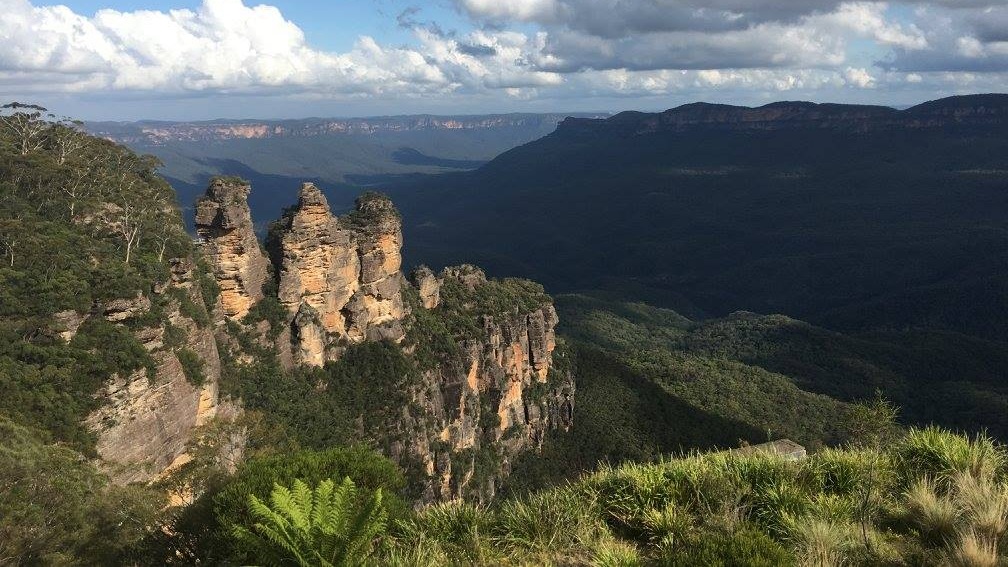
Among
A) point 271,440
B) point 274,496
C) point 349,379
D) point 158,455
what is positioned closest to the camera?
point 274,496

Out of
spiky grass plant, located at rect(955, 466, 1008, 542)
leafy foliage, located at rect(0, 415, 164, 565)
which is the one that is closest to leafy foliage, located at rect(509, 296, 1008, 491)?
spiky grass plant, located at rect(955, 466, 1008, 542)

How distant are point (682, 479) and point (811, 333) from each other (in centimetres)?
9977

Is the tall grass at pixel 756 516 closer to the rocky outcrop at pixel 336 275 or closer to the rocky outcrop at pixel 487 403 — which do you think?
the rocky outcrop at pixel 336 275

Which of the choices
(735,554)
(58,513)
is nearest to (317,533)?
(735,554)

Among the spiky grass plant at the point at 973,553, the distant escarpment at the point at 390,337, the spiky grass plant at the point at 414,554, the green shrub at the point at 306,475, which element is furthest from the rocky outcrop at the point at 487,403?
the spiky grass plant at the point at 973,553

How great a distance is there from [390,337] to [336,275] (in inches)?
269

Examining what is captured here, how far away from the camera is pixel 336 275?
4359cm

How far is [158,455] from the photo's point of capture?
968 inches

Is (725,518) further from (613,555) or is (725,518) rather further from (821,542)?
(613,555)

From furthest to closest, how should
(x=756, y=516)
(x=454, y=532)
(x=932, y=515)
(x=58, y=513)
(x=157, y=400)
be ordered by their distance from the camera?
(x=157, y=400) → (x=58, y=513) → (x=454, y=532) → (x=756, y=516) → (x=932, y=515)

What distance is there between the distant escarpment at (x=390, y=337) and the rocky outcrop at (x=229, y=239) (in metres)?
0.07

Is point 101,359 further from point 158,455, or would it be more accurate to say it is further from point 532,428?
point 532,428

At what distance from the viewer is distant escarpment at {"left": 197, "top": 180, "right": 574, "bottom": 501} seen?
124 ft

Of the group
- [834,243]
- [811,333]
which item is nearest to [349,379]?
[811,333]
